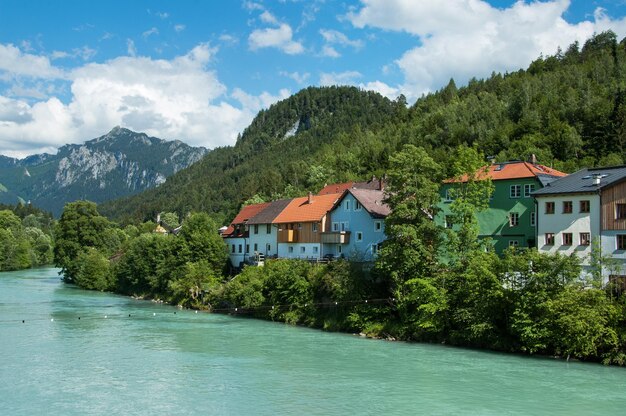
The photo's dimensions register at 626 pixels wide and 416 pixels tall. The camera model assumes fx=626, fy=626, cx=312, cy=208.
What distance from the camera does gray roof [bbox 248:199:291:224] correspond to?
216 ft

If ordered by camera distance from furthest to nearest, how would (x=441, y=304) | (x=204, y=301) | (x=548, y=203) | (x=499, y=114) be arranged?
(x=499, y=114), (x=204, y=301), (x=548, y=203), (x=441, y=304)

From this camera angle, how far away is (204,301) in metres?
57.8

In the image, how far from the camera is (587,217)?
39.3 m

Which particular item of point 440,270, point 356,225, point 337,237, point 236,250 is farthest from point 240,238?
point 440,270

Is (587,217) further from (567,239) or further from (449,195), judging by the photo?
(449,195)

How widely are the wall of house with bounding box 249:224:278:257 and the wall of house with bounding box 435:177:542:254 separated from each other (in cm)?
2115

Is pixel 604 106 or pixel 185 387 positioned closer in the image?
pixel 185 387

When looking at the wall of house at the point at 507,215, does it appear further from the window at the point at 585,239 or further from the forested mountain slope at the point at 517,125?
the forested mountain slope at the point at 517,125

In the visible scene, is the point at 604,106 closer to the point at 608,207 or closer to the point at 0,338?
the point at 608,207

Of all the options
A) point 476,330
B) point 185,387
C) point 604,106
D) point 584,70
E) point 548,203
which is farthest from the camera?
point 584,70

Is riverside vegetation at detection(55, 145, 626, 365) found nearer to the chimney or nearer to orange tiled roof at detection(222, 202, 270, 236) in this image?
the chimney

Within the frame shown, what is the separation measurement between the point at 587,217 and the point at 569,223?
1.28 meters

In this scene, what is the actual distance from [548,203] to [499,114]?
Answer: 70.4 m

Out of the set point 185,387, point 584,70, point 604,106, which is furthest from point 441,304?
point 584,70
